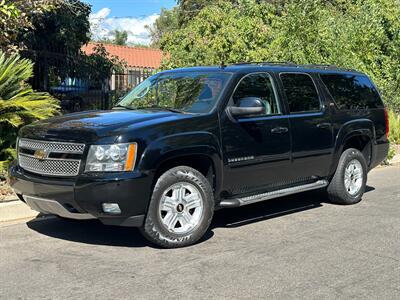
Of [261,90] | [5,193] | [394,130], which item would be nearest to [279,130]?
[261,90]

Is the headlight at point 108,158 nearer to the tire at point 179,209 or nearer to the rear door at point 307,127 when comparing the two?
the tire at point 179,209

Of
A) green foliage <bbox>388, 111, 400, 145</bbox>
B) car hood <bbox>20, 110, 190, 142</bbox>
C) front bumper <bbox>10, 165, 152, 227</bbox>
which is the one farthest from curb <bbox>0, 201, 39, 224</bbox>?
green foliage <bbox>388, 111, 400, 145</bbox>

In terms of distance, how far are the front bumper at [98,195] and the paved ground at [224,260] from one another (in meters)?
0.41

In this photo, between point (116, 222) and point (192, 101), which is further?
point (192, 101)

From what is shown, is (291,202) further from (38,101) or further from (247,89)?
(38,101)

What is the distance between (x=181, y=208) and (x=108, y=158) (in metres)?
0.97

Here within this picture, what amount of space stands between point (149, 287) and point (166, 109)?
2340mm

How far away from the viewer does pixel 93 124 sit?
Result: 18.4ft

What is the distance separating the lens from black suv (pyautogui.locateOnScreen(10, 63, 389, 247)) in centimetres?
538

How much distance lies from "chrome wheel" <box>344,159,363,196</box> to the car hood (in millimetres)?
3079

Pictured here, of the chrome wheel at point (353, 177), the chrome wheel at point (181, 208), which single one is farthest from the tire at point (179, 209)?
the chrome wheel at point (353, 177)

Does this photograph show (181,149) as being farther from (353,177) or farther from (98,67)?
(98,67)

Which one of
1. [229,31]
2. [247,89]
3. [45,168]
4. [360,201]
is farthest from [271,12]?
[45,168]

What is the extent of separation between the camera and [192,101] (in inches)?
253
